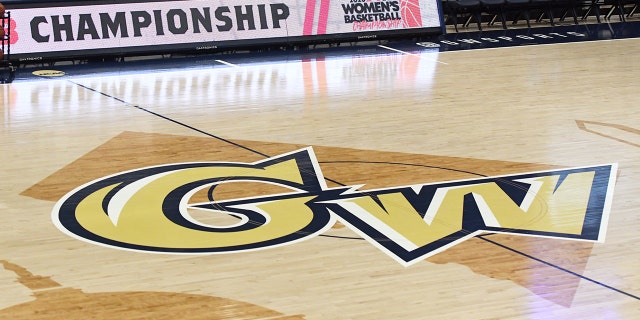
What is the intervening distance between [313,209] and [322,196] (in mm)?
293

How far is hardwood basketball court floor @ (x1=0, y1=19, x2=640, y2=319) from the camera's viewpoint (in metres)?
4.99

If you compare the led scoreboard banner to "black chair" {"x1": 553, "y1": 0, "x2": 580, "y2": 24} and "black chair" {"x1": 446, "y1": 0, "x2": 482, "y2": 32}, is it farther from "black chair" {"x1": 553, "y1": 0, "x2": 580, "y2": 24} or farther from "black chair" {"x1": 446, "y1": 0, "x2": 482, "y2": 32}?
"black chair" {"x1": 553, "y1": 0, "x2": 580, "y2": 24}

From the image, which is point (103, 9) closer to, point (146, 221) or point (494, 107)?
point (494, 107)

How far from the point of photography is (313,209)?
642 cm

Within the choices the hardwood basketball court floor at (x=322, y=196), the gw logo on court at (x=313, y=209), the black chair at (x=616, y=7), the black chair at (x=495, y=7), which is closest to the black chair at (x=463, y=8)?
the black chair at (x=495, y=7)

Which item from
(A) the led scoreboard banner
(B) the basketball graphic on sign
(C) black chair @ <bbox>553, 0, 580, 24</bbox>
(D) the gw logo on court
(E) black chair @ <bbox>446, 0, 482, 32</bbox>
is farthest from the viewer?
(C) black chair @ <bbox>553, 0, 580, 24</bbox>

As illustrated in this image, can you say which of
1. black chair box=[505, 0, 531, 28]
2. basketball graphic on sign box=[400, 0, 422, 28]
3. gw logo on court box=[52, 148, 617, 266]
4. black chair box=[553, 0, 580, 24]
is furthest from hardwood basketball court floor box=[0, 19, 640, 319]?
black chair box=[553, 0, 580, 24]

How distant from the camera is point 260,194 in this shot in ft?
22.2

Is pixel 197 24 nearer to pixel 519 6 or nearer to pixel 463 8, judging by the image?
pixel 463 8

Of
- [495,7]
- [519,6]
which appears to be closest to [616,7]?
[519,6]

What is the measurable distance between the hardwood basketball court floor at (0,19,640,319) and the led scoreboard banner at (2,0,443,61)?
44.2 inches

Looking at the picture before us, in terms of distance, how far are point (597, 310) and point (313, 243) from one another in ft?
5.69

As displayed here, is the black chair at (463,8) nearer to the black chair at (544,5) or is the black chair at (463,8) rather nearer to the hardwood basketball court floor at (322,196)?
the black chair at (544,5)

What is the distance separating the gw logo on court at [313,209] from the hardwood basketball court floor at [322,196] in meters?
0.02
